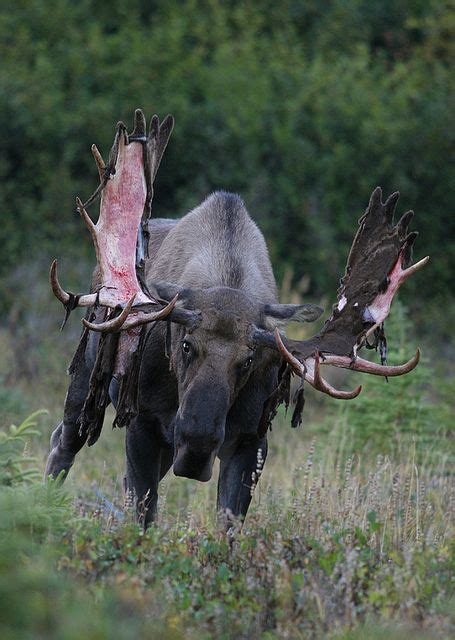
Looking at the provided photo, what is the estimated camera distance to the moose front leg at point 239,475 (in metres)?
7.64

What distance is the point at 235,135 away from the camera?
16.9 m

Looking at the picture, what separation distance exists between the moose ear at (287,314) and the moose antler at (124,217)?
67 centimetres

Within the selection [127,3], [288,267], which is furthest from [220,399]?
[127,3]

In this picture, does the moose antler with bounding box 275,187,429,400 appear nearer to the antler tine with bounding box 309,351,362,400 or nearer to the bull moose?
the bull moose


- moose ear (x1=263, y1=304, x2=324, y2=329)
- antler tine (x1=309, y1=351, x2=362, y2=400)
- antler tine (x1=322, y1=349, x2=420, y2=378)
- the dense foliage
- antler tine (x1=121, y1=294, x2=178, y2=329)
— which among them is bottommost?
antler tine (x1=309, y1=351, x2=362, y2=400)

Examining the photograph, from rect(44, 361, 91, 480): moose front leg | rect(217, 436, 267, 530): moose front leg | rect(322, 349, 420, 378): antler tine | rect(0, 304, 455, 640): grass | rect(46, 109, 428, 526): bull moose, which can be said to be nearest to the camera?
rect(0, 304, 455, 640): grass

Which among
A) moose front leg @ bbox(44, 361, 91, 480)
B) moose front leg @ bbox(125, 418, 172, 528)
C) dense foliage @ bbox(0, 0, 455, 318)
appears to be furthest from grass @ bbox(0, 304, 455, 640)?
dense foliage @ bbox(0, 0, 455, 318)

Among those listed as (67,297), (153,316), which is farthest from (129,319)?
(67,297)

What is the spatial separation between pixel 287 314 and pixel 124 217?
3.69 feet

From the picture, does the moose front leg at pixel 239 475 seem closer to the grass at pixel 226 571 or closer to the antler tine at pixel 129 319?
the grass at pixel 226 571

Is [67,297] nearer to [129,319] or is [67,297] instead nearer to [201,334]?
[129,319]

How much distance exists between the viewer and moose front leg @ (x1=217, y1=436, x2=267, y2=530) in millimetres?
7637

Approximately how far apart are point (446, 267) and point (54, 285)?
11.7 m

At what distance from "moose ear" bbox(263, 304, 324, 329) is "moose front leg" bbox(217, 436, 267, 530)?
802 millimetres
